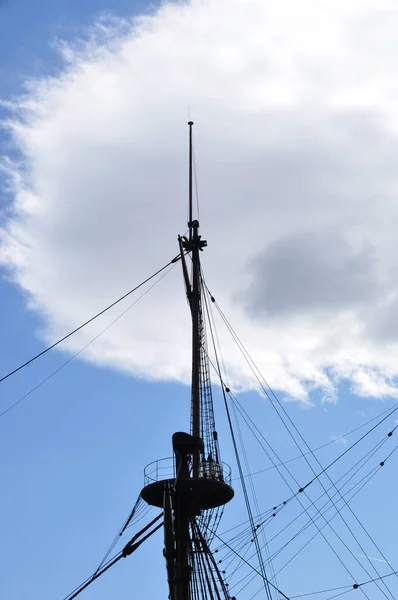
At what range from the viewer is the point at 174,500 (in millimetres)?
45094

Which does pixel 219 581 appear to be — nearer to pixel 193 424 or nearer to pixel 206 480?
pixel 206 480

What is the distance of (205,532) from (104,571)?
540 cm

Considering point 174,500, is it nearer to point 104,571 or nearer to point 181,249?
point 104,571

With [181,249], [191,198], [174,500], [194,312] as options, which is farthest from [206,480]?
[191,198]

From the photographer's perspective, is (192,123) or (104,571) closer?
(104,571)

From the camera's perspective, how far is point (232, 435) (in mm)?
48125

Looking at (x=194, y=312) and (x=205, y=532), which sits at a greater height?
(x=194, y=312)

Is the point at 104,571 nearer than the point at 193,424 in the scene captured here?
Yes

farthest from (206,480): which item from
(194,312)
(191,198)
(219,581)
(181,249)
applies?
(191,198)

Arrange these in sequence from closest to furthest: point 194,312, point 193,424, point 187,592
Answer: point 187,592, point 193,424, point 194,312

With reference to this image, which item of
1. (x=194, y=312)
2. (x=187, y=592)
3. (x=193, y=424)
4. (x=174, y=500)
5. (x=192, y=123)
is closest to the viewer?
(x=187, y=592)

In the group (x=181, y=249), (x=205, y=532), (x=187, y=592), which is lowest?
(x=187, y=592)

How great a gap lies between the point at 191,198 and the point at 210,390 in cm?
1278

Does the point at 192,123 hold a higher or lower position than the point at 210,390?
higher
